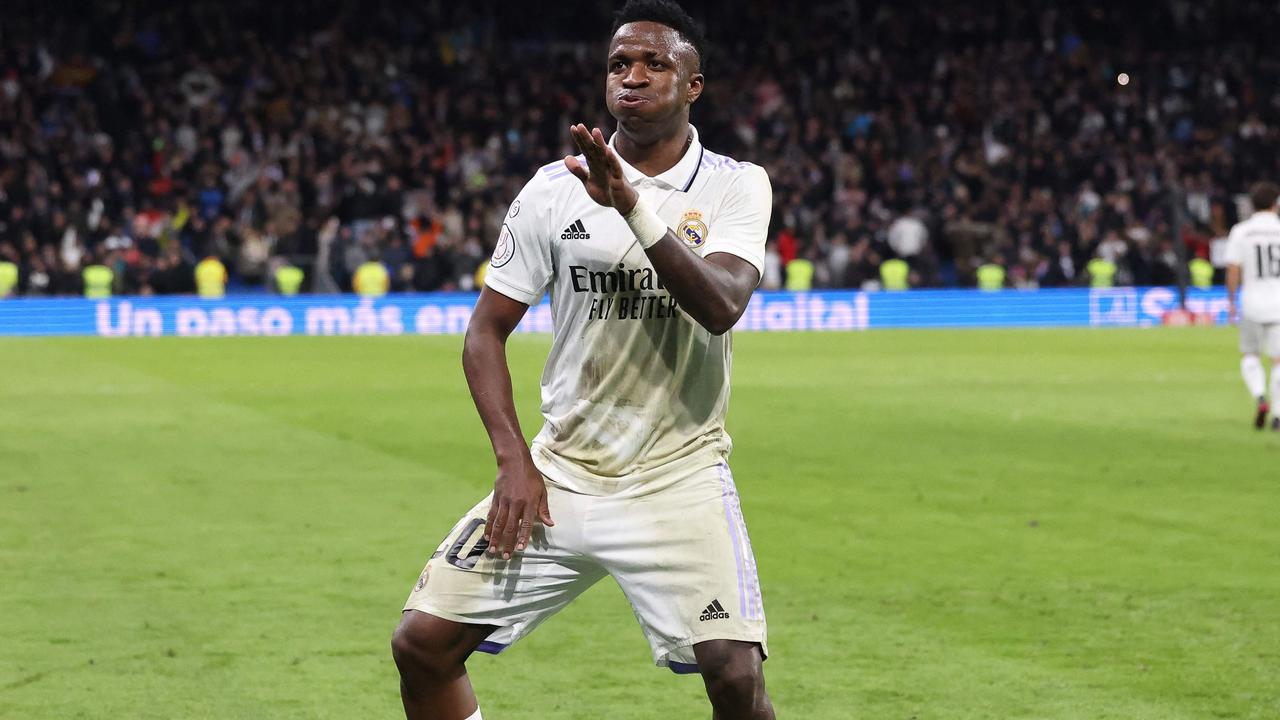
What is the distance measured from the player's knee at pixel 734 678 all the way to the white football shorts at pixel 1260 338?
1156 cm

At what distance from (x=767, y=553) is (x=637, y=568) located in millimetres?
4625

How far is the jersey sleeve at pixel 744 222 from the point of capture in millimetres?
3891

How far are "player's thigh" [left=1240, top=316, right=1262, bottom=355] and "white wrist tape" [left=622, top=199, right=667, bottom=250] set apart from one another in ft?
39.6

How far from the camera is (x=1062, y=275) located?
3269cm

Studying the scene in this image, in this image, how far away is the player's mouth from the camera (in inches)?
154

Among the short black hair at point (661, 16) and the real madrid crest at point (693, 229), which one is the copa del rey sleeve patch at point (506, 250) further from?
the short black hair at point (661, 16)

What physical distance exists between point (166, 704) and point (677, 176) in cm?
275

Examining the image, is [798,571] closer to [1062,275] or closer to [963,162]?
[1062,275]

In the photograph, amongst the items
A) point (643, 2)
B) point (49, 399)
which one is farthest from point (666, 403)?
point (49, 399)

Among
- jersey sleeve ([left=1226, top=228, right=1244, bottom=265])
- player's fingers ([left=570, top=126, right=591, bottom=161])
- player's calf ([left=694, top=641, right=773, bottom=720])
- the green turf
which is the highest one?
player's fingers ([left=570, top=126, right=591, bottom=161])

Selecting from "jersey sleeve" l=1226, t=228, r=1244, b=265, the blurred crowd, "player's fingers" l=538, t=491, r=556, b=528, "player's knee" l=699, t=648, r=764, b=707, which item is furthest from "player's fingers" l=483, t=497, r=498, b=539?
the blurred crowd

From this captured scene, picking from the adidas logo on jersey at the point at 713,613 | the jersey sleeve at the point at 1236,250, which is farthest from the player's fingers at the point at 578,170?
the jersey sleeve at the point at 1236,250

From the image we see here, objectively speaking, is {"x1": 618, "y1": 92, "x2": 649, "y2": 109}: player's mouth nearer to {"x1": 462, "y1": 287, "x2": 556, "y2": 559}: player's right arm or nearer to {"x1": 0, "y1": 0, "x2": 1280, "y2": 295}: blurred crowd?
{"x1": 462, "y1": 287, "x2": 556, "y2": 559}: player's right arm

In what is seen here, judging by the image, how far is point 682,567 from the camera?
393 cm
